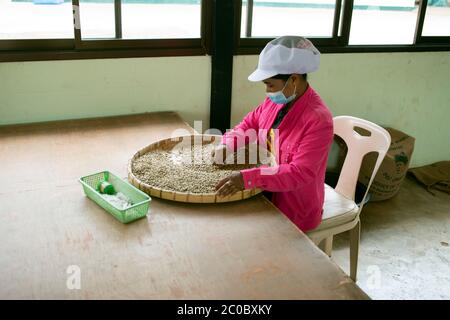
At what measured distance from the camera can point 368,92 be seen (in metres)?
3.32

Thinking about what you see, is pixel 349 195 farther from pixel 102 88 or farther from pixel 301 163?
pixel 102 88

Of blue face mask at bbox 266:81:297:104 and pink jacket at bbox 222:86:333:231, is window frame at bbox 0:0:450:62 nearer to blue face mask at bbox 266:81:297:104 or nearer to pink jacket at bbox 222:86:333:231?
pink jacket at bbox 222:86:333:231

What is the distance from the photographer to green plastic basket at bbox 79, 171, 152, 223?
1.43 meters

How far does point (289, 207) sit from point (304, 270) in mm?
542

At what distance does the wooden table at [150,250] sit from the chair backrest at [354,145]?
0.74 meters

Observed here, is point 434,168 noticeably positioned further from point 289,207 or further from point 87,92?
point 87,92

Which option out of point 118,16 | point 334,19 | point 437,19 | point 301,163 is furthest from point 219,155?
point 437,19

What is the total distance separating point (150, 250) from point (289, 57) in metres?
0.86

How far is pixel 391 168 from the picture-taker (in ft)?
10.5

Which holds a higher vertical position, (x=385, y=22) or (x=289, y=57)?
(x=385, y=22)

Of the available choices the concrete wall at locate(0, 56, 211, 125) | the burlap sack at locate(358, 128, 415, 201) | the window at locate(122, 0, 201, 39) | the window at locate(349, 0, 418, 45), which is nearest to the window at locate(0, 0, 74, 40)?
the concrete wall at locate(0, 56, 211, 125)

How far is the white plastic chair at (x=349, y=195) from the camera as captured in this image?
1940 mm

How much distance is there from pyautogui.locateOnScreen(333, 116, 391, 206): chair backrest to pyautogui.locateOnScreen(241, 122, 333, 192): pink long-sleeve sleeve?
0.53 meters

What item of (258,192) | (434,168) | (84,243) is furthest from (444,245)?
(84,243)
